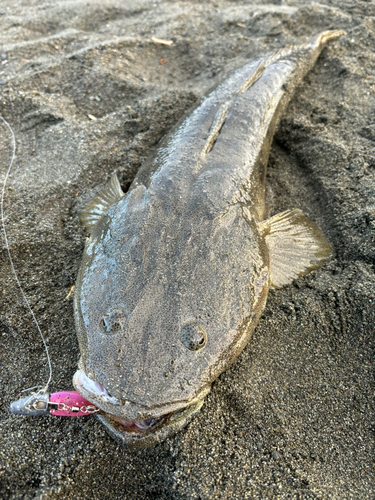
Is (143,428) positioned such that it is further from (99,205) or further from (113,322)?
(99,205)

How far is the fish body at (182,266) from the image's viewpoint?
187cm

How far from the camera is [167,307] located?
2057 mm

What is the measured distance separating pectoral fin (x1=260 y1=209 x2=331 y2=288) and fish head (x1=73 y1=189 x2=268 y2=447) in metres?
0.24

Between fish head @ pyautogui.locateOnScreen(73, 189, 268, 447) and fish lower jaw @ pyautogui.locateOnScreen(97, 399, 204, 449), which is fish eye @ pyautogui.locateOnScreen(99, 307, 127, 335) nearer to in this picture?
fish head @ pyautogui.locateOnScreen(73, 189, 268, 447)

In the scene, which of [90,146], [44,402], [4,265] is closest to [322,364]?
[44,402]

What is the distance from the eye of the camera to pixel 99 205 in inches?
120

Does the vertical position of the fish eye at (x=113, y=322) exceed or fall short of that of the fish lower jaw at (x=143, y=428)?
it exceeds it

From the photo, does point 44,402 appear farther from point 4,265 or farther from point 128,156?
point 128,156

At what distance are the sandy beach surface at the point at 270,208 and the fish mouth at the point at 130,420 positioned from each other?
154 millimetres

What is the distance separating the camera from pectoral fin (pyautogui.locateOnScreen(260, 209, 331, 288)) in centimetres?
280

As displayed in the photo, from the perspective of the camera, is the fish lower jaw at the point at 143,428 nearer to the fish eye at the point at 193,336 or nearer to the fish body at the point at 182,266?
the fish body at the point at 182,266

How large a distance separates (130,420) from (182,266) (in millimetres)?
877

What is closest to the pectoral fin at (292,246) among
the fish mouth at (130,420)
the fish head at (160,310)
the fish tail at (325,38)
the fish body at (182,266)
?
the fish body at (182,266)

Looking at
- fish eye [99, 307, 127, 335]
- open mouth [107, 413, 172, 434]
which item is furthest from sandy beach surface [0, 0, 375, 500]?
fish eye [99, 307, 127, 335]
